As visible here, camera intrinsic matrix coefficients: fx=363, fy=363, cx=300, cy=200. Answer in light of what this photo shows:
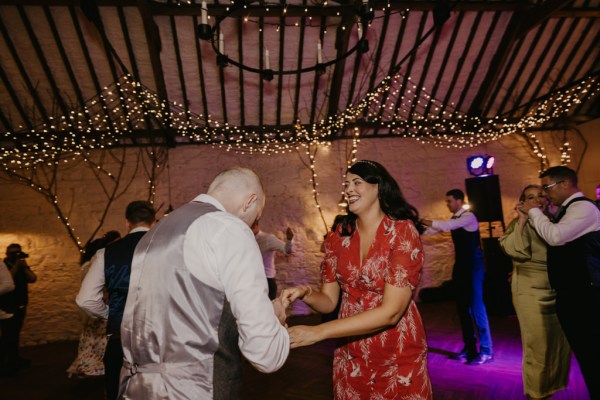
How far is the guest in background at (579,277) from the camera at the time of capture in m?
2.40

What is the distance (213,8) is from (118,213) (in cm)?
397

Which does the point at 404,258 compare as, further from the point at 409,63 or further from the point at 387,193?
the point at 409,63

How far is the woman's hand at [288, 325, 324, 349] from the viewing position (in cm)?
137

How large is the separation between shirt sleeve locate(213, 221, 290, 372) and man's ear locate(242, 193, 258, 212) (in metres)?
0.22

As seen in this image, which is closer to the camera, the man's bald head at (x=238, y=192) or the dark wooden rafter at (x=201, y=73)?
the man's bald head at (x=238, y=192)

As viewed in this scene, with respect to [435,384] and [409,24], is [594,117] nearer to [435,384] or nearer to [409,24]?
→ [409,24]

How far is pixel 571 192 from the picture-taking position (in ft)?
8.67

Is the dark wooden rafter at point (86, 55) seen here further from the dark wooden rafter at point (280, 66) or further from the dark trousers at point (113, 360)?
the dark trousers at point (113, 360)

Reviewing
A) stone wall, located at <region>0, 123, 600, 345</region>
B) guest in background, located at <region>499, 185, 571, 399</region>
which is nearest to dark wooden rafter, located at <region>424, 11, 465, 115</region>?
stone wall, located at <region>0, 123, 600, 345</region>

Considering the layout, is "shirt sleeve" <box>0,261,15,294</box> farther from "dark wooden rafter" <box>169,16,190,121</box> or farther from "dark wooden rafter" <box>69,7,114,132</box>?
"dark wooden rafter" <box>169,16,190,121</box>

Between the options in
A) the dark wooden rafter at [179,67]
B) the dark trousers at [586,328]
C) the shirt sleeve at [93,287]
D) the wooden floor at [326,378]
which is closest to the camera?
the dark trousers at [586,328]

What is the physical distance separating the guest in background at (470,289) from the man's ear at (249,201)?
2.76 m

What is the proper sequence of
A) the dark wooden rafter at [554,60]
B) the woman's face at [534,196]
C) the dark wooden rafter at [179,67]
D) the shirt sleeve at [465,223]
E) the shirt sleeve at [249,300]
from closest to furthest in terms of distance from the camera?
the shirt sleeve at [249,300] → the woman's face at [534,196] → the shirt sleeve at [465,223] → the dark wooden rafter at [179,67] → the dark wooden rafter at [554,60]

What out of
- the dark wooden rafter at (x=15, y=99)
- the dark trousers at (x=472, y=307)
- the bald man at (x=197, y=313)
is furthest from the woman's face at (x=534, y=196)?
the dark wooden rafter at (x=15, y=99)
